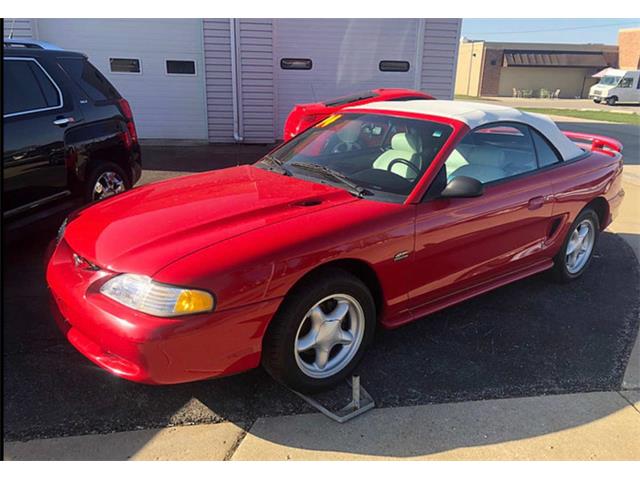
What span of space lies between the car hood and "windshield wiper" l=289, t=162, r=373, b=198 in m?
0.07

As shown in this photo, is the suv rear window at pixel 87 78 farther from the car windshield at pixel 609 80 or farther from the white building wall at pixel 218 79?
the car windshield at pixel 609 80

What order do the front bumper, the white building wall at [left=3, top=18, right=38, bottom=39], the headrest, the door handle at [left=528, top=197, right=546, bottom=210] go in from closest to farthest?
1. the front bumper
2. the headrest
3. the door handle at [left=528, top=197, right=546, bottom=210]
4. the white building wall at [left=3, top=18, right=38, bottom=39]

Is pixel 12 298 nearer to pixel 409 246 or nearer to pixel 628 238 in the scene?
pixel 409 246

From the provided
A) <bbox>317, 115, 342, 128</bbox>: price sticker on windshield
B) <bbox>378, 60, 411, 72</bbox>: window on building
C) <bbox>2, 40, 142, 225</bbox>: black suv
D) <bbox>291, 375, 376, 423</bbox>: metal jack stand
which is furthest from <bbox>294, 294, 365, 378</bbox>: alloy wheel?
<bbox>378, 60, 411, 72</bbox>: window on building

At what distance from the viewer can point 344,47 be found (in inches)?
430

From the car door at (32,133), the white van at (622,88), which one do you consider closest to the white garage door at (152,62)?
the car door at (32,133)

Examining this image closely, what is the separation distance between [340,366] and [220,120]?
8.80 meters

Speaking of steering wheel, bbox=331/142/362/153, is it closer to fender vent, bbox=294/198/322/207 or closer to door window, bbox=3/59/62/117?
fender vent, bbox=294/198/322/207

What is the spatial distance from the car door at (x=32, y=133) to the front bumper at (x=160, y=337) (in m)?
1.93

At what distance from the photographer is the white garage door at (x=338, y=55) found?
10711mm

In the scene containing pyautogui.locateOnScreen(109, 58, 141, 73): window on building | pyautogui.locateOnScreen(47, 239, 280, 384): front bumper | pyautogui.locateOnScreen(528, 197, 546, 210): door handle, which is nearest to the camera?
pyautogui.locateOnScreen(47, 239, 280, 384): front bumper

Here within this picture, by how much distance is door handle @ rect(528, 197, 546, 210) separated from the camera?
3635 millimetres

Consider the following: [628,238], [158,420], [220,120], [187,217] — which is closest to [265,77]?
[220,120]

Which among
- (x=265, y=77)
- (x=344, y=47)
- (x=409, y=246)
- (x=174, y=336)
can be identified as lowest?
(x=174, y=336)
